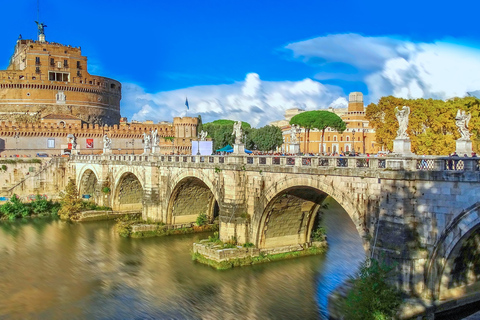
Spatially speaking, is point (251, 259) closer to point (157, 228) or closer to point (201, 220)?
point (201, 220)

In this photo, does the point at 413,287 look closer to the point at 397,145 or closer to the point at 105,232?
the point at 397,145

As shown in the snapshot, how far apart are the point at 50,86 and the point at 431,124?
67.9 meters

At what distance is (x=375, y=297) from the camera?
1667 centimetres

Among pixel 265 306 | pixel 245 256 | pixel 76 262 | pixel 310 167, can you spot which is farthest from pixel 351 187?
pixel 76 262

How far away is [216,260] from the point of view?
2661 cm

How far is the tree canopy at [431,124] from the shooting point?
4319 centimetres

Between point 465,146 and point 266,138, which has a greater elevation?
point 266,138

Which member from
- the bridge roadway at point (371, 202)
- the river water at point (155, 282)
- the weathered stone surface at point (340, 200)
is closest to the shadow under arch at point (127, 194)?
the weathered stone surface at point (340, 200)

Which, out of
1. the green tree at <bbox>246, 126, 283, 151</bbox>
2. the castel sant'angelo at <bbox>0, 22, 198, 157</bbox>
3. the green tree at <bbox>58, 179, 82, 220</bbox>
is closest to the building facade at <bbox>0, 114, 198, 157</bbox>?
the castel sant'angelo at <bbox>0, 22, 198, 157</bbox>

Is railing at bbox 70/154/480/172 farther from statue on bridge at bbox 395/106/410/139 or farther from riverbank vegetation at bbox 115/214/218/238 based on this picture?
riverbank vegetation at bbox 115/214/218/238

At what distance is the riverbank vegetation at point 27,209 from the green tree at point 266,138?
42404mm

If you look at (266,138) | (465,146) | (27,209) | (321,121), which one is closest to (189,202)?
(27,209)

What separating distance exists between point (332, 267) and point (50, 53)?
255ft

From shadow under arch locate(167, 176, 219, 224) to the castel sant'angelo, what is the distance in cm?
3751
